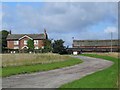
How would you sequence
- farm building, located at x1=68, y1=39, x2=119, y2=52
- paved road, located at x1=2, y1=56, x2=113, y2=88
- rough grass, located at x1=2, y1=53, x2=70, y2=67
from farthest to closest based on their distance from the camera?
farm building, located at x1=68, y1=39, x2=119, y2=52 < rough grass, located at x1=2, y1=53, x2=70, y2=67 < paved road, located at x1=2, y1=56, x2=113, y2=88

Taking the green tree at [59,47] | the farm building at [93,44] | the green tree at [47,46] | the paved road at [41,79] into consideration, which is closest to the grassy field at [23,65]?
the paved road at [41,79]

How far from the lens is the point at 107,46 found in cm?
14138

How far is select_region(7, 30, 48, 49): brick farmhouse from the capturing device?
4301 inches

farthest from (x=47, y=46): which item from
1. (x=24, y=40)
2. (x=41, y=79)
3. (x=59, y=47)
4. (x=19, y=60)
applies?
(x=41, y=79)

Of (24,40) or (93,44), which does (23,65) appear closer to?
(24,40)

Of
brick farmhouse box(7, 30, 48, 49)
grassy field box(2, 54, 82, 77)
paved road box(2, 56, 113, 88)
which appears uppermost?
brick farmhouse box(7, 30, 48, 49)

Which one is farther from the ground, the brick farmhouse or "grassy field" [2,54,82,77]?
the brick farmhouse

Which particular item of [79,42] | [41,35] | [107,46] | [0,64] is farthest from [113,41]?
[0,64]

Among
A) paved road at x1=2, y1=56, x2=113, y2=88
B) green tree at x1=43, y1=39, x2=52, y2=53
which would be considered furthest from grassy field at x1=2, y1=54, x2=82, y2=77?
green tree at x1=43, y1=39, x2=52, y2=53

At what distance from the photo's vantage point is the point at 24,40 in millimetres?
110688

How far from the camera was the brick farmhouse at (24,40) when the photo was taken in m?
109

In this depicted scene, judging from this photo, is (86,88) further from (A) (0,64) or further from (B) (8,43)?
(B) (8,43)

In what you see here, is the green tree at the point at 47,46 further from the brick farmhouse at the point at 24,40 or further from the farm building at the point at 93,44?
the farm building at the point at 93,44

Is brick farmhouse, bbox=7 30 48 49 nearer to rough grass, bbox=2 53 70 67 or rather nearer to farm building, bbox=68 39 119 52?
farm building, bbox=68 39 119 52
